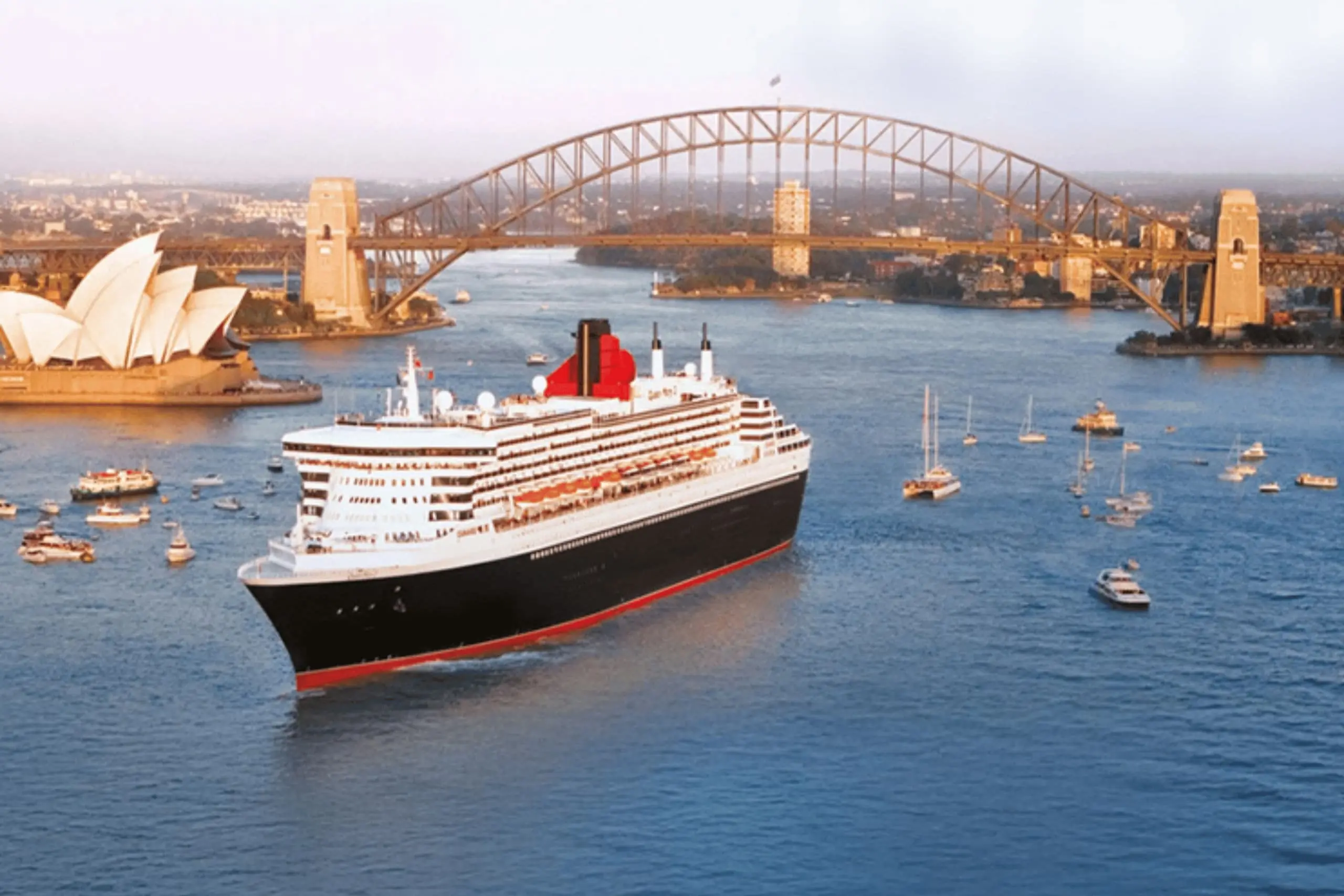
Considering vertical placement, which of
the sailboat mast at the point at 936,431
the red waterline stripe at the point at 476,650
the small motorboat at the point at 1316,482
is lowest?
the red waterline stripe at the point at 476,650

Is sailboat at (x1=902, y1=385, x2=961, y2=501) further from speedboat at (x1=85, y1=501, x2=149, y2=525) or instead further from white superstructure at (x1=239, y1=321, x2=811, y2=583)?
speedboat at (x1=85, y1=501, x2=149, y2=525)

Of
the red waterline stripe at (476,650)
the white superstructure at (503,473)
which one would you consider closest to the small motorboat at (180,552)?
the white superstructure at (503,473)

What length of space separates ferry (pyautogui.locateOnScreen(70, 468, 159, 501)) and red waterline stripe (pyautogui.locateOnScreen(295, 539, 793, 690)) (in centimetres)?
983

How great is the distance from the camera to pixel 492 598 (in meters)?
20.9

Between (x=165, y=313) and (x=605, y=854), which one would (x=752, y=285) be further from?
(x=605, y=854)

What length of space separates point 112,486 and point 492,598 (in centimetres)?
1150

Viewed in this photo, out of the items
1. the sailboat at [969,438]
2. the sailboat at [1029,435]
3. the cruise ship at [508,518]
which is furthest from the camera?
the sailboat at [1029,435]

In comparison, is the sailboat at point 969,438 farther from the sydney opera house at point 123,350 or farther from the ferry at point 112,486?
the ferry at point 112,486

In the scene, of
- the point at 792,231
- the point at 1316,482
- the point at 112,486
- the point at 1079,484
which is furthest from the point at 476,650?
the point at 792,231

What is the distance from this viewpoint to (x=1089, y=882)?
50.0ft

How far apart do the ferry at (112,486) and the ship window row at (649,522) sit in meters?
9.61

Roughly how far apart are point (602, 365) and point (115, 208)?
171 m

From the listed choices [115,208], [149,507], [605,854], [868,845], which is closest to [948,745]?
[868,845]

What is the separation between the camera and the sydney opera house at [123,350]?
43812mm
